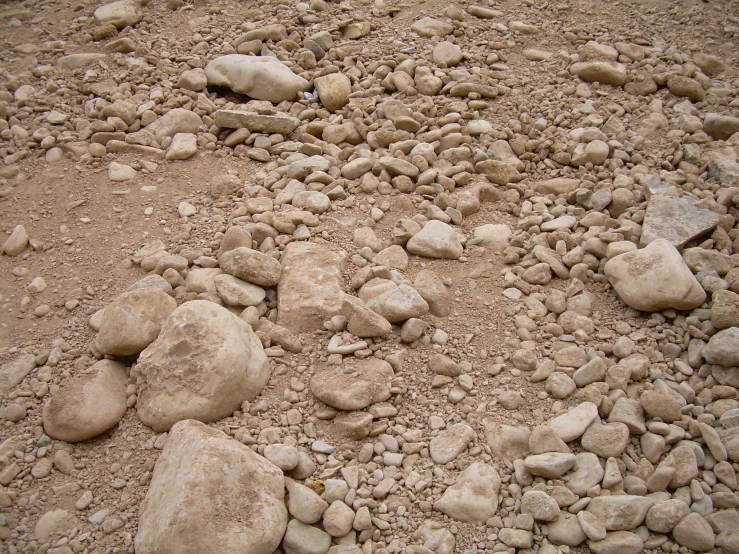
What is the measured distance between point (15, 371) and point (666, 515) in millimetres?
2431

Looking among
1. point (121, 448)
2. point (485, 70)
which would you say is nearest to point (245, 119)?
point (485, 70)

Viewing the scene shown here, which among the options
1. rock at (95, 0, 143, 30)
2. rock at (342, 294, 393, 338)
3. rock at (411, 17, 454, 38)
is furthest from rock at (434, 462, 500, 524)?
rock at (95, 0, 143, 30)

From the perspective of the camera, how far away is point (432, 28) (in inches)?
164

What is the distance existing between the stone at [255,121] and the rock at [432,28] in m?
1.28

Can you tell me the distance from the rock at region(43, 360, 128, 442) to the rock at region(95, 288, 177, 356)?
13 centimetres

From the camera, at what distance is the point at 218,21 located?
4387 millimetres

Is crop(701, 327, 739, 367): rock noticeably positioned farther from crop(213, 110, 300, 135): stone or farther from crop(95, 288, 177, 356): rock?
crop(213, 110, 300, 135): stone

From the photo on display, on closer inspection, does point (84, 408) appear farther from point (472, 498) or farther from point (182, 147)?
point (182, 147)

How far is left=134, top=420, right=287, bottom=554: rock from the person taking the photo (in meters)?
1.74

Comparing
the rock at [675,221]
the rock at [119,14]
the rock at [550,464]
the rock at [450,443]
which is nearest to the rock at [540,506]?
→ the rock at [550,464]

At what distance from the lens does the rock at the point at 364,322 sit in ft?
7.66

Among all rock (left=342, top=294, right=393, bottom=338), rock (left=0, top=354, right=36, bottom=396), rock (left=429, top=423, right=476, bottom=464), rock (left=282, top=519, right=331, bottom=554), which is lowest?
rock (left=0, top=354, right=36, bottom=396)

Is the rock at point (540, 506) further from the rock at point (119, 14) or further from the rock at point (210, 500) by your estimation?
the rock at point (119, 14)

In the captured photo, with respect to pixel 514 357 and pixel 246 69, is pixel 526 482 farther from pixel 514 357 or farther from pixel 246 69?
pixel 246 69
